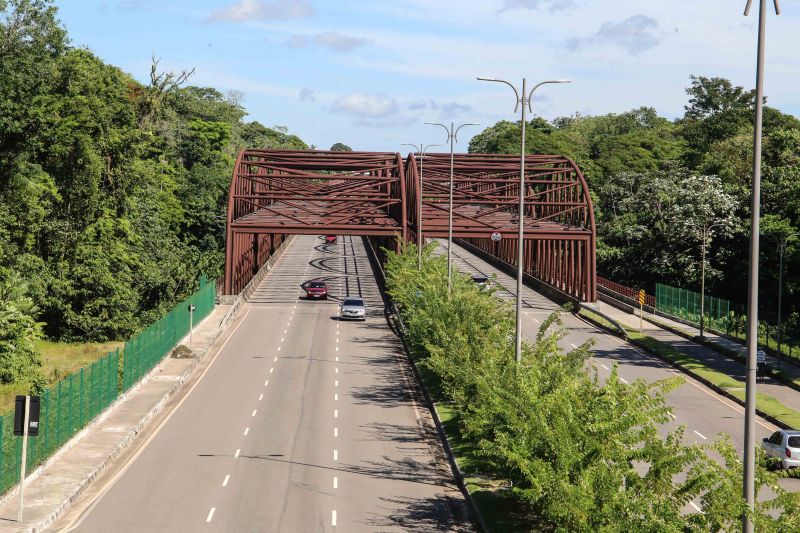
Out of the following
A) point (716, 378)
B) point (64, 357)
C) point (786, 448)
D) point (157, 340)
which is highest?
point (157, 340)

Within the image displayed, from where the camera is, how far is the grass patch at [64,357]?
5356cm

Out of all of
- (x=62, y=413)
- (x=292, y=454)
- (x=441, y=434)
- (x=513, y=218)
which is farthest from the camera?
(x=513, y=218)

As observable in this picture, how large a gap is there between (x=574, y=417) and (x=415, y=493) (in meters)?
9.17

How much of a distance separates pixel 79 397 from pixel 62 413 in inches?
86.7

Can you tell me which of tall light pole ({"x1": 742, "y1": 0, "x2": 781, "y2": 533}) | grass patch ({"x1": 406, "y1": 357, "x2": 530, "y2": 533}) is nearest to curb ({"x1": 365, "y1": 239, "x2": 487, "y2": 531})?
grass patch ({"x1": 406, "y1": 357, "x2": 530, "y2": 533})

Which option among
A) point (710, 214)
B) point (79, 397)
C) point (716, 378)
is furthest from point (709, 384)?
point (710, 214)

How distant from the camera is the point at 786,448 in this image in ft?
110

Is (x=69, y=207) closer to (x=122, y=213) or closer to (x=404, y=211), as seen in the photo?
(x=122, y=213)

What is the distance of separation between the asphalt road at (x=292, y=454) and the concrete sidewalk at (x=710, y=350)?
1618 cm

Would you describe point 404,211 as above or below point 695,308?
above

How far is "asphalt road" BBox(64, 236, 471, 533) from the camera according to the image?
26922mm

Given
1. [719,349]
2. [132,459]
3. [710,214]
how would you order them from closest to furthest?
[132,459], [719,349], [710,214]

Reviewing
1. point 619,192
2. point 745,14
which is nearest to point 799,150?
point 619,192

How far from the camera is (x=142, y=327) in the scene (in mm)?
71812
